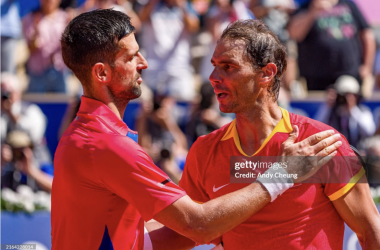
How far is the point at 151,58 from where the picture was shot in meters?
7.72

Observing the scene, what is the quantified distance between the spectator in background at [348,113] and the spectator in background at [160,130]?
72.1 inches

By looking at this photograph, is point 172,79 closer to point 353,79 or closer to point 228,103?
point 353,79

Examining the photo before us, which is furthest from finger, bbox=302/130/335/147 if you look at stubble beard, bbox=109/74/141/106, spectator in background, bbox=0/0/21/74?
spectator in background, bbox=0/0/21/74

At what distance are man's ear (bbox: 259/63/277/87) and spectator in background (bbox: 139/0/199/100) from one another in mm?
4419

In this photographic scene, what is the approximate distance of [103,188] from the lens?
2.84 meters

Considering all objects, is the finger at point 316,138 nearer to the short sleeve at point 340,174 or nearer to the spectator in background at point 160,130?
the short sleeve at point 340,174

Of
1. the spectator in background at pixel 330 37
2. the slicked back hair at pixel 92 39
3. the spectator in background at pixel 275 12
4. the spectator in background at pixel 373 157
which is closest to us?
the slicked back hair at pixel 92 39

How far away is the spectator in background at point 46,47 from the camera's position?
306 inches

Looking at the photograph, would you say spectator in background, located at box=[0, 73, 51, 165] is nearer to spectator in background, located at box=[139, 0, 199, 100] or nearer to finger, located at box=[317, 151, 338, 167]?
spectator in background, located at box=[139, 0, 199, 100]

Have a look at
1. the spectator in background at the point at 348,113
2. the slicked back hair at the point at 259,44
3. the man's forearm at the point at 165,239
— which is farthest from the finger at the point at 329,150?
the spectator in background at the point at 348,113

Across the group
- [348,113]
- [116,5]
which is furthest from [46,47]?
[348,113]

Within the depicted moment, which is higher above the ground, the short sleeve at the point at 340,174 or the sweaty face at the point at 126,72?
the sweaty face at the point at 126,72

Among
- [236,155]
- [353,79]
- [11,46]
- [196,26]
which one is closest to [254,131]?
[236,155]

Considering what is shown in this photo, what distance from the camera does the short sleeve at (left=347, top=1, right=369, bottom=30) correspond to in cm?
718
